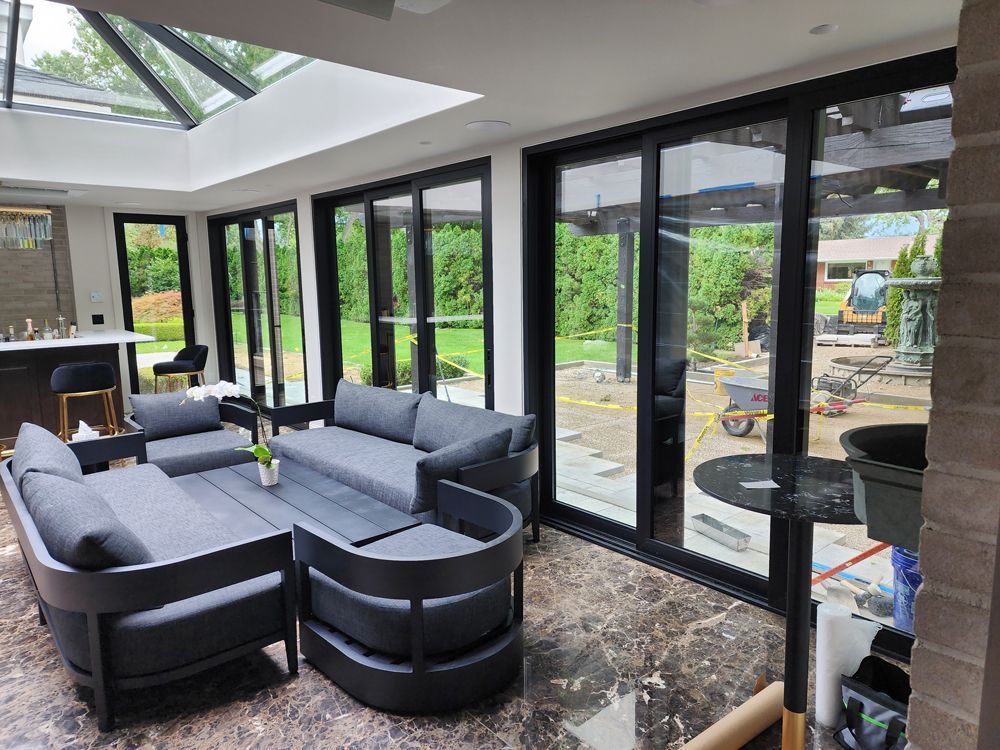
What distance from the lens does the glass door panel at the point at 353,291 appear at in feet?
19.7

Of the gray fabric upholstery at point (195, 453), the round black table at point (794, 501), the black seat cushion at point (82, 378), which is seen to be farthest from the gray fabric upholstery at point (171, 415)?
the round black table at point (794, 501)

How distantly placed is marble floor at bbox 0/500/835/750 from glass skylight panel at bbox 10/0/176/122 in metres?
4.29

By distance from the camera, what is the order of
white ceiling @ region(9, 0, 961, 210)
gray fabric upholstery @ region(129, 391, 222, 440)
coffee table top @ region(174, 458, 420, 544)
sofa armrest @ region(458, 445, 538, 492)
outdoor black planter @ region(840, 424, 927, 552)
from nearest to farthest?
1. outdoor black planter @ region(840, 424, 927, 552)
2. white ceiling @ region(9, 0, 961, 210)
3. coffee table top @ region(174, 458, 420, 544)
4. sofa armrest @ region(458, 445, 538, 492)
5. gray fabric upholstery @ region(129, 391, 222, 440)

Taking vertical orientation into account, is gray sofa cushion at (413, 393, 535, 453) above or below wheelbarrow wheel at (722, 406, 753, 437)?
below

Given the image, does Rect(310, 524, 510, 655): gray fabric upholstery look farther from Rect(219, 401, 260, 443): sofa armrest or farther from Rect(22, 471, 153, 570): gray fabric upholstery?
Rect(219, 401, 260, 443): sofa armrest

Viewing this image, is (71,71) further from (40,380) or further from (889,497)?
(889,497)

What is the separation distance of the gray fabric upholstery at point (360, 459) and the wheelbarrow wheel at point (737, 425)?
175 centimetres

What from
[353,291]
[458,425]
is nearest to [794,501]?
[458,425]

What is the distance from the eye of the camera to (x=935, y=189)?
8.47ft

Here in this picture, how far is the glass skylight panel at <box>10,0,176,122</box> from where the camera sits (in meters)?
4.96

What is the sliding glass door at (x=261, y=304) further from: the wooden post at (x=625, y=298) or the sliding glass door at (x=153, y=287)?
the wooden post at (x=625, y=298)

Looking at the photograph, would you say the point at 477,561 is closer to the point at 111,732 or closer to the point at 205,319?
the point at 111,732

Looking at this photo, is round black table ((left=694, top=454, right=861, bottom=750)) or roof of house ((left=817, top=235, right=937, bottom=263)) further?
roof of house ((left=817, top=235, right=937, bottom=263))

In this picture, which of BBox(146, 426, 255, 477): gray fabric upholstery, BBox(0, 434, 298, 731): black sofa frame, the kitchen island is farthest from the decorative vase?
the kitchen island
